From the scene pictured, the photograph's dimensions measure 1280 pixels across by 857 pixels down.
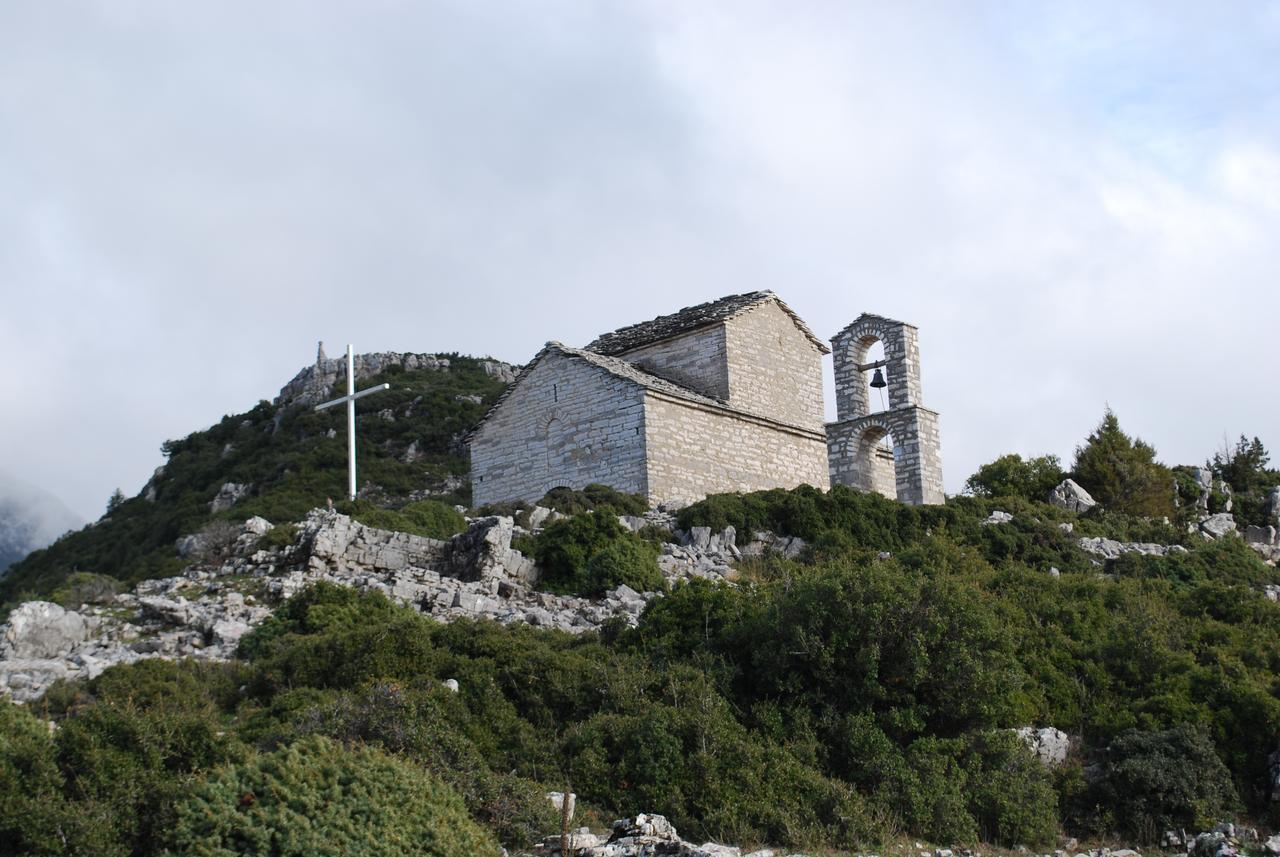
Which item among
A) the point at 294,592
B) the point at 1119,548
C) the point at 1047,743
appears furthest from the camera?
the point at 1119,548

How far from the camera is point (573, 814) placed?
14.2 metres

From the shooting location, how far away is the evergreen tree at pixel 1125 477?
118 feet

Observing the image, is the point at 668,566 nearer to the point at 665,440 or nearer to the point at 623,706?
the point at 665,440

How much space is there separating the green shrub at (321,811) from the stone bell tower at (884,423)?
2112 centimetres

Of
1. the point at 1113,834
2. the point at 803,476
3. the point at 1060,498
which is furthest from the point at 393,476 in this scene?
the point at 1113,834

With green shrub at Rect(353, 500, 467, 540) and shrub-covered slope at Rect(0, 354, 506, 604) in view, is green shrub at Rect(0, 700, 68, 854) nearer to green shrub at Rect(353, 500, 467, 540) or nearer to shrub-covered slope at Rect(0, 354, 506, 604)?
green shrub at Rect(353, 500, 467, 540)

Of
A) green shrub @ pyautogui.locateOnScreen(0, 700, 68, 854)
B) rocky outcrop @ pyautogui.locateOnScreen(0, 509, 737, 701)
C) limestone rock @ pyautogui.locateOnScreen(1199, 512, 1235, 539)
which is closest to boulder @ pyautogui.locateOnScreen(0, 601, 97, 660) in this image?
rocky outcrop @ pyautogui.locateOnScreen(0, 509, 737, 701)

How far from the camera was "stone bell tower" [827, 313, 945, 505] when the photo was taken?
105 ft

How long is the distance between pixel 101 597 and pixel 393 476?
87.6ft

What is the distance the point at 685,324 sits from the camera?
120ft

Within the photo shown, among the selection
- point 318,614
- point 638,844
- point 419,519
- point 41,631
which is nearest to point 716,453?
point 419,519

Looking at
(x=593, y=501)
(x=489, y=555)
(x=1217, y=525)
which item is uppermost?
(x=593, y=501)

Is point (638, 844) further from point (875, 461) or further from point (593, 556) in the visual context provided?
point (875, 461)

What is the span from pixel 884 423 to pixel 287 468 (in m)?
27.5
